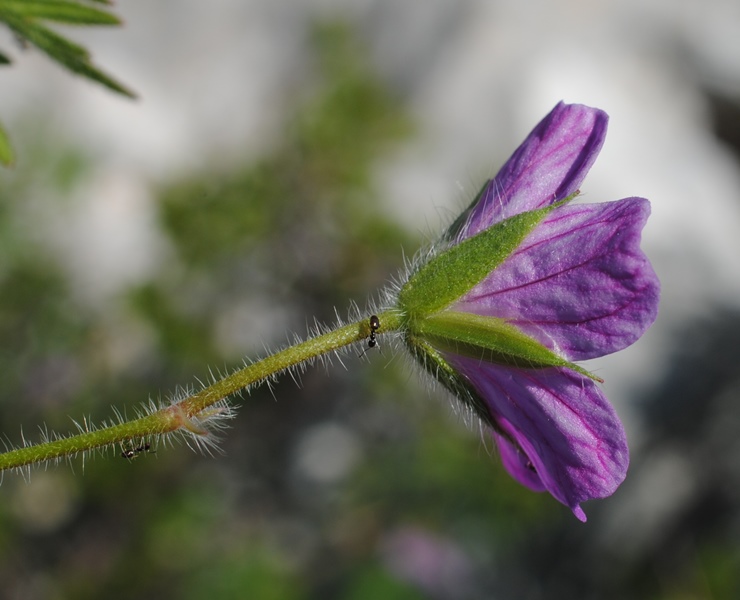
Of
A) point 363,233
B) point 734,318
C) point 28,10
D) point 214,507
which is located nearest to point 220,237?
point 363,233

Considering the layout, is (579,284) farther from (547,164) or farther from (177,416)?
(177,416)

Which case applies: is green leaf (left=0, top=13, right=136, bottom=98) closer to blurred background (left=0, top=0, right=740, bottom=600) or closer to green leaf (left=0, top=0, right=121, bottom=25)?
green leaf (left=0, top=0, right=121, bottom=25)

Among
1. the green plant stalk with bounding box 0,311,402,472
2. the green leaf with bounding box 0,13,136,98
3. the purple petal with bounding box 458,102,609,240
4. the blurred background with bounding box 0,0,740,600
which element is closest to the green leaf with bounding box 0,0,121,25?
the green leaf with bounding box 0,13,136,98

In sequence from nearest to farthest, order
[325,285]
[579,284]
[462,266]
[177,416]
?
[177,416]
[579,284]
[462,266]
[325,285]

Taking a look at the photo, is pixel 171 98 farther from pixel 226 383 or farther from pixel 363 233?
pixel 226 383

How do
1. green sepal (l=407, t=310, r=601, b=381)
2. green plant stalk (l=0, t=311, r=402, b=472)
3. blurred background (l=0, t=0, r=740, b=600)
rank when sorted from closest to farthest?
1. green plant stalk (l=0, t=311, r=402, b=472)
2. green sepal (l=407, t=310, r=601, b=381)
3. blurred background (l=0, t=0, r=740, b=600)

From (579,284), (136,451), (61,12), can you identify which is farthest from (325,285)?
(579,284)
